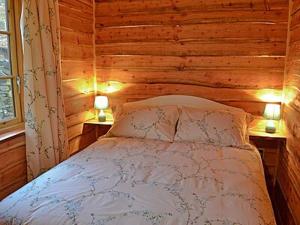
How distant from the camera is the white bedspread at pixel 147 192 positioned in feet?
4.42

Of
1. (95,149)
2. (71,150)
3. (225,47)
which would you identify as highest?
(225,47)

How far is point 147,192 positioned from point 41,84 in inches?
49.8

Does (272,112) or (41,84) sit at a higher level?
(41,84)

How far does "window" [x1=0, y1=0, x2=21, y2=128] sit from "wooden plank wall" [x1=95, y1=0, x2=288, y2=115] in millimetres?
1174

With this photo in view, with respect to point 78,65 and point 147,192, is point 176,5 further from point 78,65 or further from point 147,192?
point 147,192

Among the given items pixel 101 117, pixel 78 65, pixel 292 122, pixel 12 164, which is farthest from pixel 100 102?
pixel 292 122

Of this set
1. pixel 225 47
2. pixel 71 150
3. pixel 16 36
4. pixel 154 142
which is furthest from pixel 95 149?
pixel 225 47

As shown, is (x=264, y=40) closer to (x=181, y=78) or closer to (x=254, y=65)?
(x=254, y=65)

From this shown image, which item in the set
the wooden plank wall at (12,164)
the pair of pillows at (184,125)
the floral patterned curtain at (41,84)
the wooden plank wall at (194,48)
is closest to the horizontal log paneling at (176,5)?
the wooden plank wall at (194,48)

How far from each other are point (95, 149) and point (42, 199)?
886 millimetres

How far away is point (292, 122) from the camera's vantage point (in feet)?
7.99

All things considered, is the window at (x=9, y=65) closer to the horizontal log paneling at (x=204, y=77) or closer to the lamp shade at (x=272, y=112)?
the horizontal log paneling at (x=204, y=77)

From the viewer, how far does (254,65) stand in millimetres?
2934

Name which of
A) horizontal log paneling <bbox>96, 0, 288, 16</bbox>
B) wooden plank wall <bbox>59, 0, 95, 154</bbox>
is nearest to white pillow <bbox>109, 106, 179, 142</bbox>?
wooden plank wall <bbox>59, 0, 95, 154</bbox>
